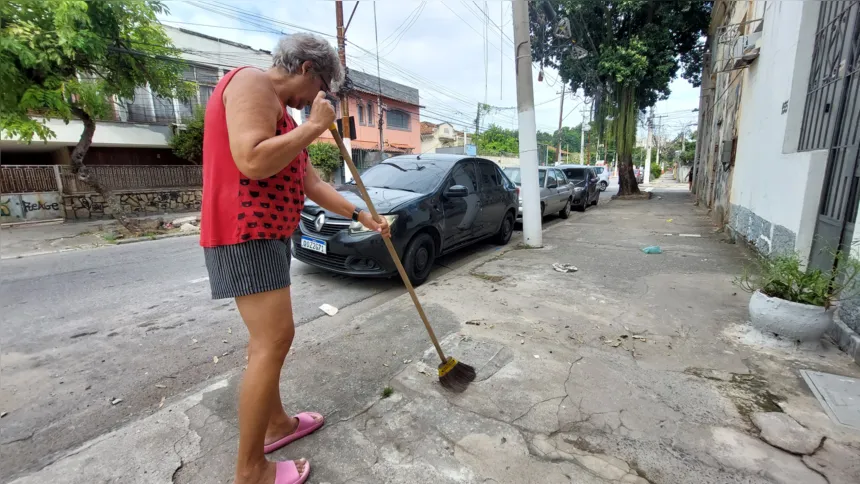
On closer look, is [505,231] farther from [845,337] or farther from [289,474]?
[289,474]

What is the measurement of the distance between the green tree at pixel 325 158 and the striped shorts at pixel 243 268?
1695cm

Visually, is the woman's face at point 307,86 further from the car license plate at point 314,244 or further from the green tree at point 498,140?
the green tree at point 498,140

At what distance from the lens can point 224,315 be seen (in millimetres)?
3658

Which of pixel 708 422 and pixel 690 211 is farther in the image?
pixel 690 211

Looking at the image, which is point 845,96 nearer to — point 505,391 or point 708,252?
point 708,252

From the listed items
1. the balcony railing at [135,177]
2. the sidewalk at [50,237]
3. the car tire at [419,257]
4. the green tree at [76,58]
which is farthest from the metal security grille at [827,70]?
the balcony railing at [135,177]

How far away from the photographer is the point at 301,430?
1927 mm

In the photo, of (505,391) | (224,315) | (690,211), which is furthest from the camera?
(690,211)

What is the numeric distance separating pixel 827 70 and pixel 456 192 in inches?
155

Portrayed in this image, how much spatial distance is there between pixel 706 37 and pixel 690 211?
8419mm

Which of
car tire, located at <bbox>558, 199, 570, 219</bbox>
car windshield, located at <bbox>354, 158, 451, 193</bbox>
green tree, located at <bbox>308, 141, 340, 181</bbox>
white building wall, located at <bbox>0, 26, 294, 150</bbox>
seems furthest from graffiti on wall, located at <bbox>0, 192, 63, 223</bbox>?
car tire, located at <bbox>558, 199, 570, 219</bbox>

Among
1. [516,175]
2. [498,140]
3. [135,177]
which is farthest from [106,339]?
[498,140]

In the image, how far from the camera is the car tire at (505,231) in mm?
6871

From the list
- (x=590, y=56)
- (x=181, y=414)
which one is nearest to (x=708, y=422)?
(x=181, y=414)
